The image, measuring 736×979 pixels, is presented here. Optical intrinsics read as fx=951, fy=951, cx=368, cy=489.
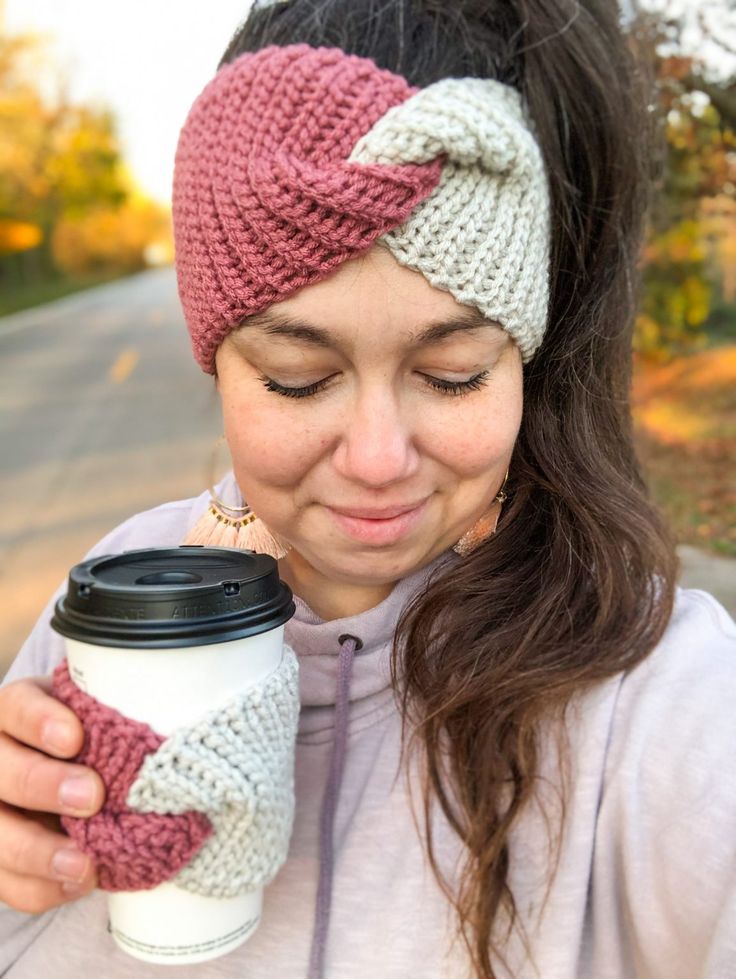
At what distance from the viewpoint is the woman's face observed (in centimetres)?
125

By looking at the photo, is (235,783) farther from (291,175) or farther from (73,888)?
(291,175)

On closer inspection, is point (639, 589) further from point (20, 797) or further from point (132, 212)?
point (132, 212)

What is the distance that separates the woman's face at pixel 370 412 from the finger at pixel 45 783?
1.54 feet

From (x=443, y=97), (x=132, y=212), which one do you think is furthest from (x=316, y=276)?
(x=132, y=212)

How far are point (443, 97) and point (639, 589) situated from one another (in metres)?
0.76

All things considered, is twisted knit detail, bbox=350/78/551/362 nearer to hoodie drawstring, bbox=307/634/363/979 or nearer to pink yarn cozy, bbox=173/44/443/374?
pink yarn cozy, bbox=173/44/443/374

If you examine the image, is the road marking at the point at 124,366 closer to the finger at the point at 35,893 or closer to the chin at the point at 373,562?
the chin at the point at 373,562

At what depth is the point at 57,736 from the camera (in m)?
1.11

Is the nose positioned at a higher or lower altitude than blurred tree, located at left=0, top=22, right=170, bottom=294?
higher

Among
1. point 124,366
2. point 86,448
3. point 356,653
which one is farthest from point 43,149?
point 356,653

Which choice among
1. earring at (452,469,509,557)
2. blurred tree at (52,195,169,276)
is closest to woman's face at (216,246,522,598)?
earring at (452,469,509,557)

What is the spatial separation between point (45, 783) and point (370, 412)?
1.98ft

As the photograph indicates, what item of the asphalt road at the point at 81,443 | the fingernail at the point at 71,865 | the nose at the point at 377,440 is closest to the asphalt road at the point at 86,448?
the asphalt road at the point at 81,443

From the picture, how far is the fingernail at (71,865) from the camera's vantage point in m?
1.11
